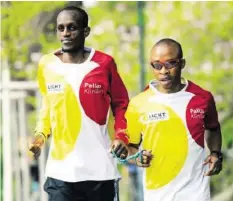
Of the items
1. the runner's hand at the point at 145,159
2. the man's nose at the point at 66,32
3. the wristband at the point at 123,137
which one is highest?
the man's nose at the point at 66,32

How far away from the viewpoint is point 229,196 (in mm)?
13758

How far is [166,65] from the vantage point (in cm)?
511

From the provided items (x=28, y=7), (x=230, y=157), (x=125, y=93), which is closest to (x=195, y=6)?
(x=230, y=157)

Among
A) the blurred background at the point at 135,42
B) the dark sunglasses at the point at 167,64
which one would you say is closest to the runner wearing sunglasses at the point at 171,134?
the dark sunglasses at the point at 167,64

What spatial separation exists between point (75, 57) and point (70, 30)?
0.17 metres

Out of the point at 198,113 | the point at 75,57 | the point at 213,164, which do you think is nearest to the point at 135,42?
the point at 75,57

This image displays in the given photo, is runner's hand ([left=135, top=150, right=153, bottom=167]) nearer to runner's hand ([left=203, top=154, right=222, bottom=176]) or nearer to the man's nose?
runner's hand ([left=203, top=154, right=222, bottom=176])

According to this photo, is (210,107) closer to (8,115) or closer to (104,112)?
(104,112)

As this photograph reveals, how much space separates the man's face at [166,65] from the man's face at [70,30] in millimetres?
428

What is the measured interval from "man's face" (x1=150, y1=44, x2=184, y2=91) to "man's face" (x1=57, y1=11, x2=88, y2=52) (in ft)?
1.40

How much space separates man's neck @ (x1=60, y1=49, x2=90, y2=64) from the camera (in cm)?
526

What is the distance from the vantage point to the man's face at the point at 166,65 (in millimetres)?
5102

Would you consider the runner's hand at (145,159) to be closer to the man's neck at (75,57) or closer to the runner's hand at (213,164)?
the runner's hand at (213,164)

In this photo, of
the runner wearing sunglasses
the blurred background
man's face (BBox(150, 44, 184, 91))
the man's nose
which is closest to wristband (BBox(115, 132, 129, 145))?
the runner wearing sunglasses
